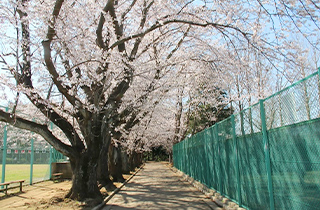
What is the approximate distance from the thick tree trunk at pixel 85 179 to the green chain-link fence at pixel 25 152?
4477 mm

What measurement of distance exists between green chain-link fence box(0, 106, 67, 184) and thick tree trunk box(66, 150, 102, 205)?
14.7 ft

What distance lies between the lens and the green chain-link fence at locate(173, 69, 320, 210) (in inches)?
165

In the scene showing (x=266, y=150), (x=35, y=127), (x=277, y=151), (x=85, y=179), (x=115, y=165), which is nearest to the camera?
(x=277, y=151)

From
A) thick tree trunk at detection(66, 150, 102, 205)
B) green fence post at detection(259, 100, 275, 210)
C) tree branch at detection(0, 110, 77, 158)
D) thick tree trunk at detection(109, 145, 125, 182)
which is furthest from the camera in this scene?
thick tree trunk at detection(109, 145, 125, 182)

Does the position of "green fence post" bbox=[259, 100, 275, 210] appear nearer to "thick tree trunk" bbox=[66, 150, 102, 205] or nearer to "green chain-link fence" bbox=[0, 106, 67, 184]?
"thick tree trunk" bbox=[66, 150, 102, 205]

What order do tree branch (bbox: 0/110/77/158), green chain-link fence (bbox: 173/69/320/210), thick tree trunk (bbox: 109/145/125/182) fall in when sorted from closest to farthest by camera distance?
1. green chain-link fence (bbox: 173/69/320/210)
2. tree branch (bbox: 0/110/77/158)
3. thick tree trunk (bbox: 109/145/125/182)

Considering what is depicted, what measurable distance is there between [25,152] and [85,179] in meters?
7.41

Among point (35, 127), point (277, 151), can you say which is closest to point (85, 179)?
point (35, 127)

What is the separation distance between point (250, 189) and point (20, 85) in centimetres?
723

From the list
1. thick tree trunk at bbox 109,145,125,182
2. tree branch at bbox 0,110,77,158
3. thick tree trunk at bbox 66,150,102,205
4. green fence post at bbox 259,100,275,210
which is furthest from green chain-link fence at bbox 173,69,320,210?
thick tree trunk at bbox 109,145,125,182

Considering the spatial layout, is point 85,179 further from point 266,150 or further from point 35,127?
point 266,150

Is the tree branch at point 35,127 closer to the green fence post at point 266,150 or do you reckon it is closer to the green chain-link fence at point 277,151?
the green chain-link fence at point 277,151

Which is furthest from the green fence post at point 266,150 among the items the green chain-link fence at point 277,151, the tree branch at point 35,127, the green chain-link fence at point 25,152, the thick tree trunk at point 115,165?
the thick tree trunk at point 115,165

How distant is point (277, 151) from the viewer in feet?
17.4
